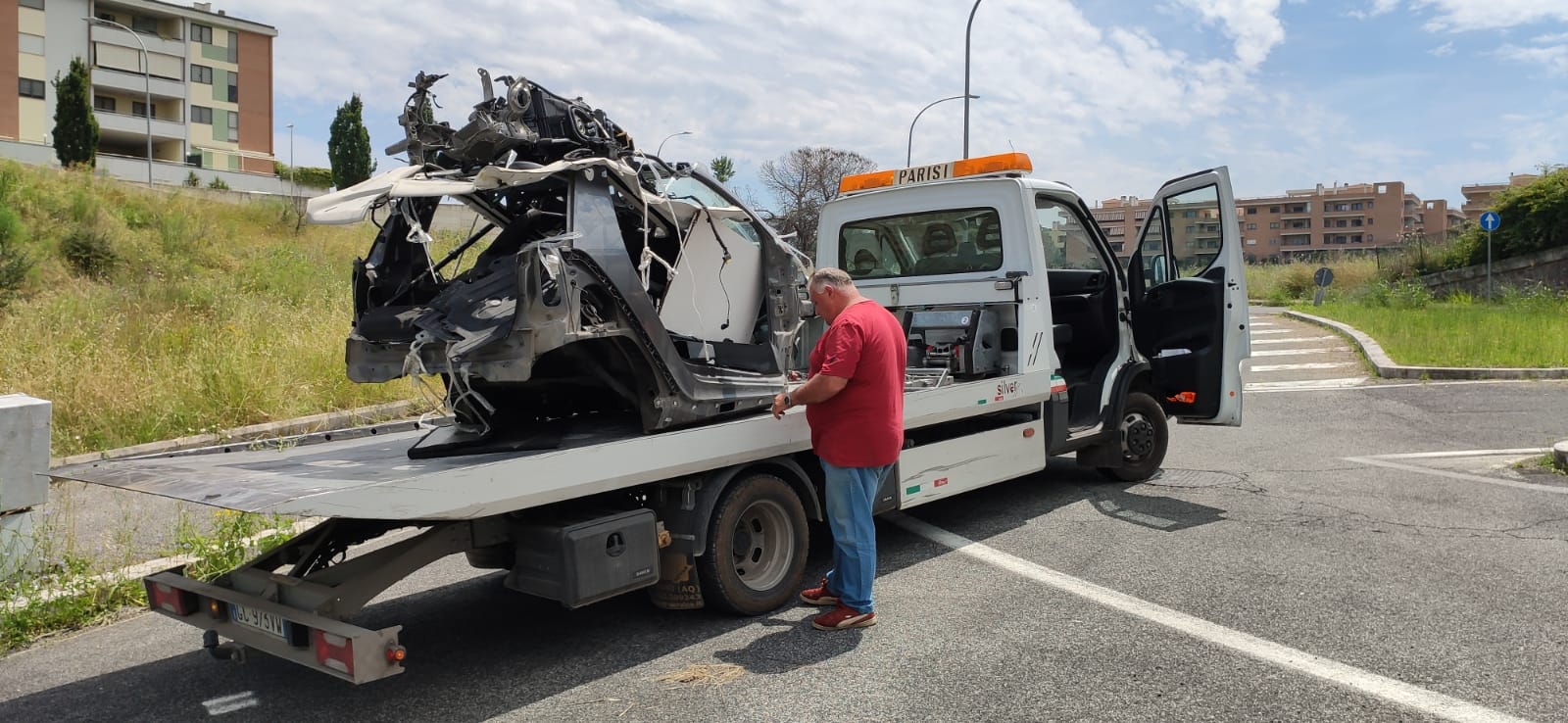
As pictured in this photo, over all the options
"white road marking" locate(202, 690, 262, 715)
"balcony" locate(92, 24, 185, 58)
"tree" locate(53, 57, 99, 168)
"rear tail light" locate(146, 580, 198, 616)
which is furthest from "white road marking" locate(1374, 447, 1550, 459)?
"balcony" locate(92, 24, 185, 58)

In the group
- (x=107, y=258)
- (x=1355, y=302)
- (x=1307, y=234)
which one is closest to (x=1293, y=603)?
(x=107, y=258)

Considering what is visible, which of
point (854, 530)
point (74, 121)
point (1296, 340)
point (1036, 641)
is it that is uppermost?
point (74, 121)

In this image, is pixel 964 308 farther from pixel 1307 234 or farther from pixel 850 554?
pixel 1307 234

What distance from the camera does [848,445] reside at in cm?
478

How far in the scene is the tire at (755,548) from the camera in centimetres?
475

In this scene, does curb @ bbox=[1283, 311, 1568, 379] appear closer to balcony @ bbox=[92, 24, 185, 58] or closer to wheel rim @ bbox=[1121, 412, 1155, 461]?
wheel rim @ bbox=[1121, 412, 1155, 461]

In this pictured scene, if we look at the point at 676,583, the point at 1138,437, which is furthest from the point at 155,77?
the point at 676,583

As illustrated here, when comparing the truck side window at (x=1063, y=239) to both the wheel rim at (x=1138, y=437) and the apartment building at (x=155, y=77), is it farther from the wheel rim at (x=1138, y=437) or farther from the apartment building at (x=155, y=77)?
the apartment building at (x=155, y=77)

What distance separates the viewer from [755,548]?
5145mm

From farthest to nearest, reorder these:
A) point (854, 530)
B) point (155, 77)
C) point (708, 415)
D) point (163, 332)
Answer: point (155, 77)
point (163, 332)
point (708, 415)
point (854, 530)

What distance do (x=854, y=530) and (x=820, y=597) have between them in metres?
0.50

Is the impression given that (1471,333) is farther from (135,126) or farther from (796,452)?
(135,126)

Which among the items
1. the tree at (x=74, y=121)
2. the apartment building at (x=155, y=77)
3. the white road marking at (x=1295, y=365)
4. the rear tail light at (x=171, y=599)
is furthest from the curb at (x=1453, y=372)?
the apartment building at (x=155, y=77)

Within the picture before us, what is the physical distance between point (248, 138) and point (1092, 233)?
6264cm
